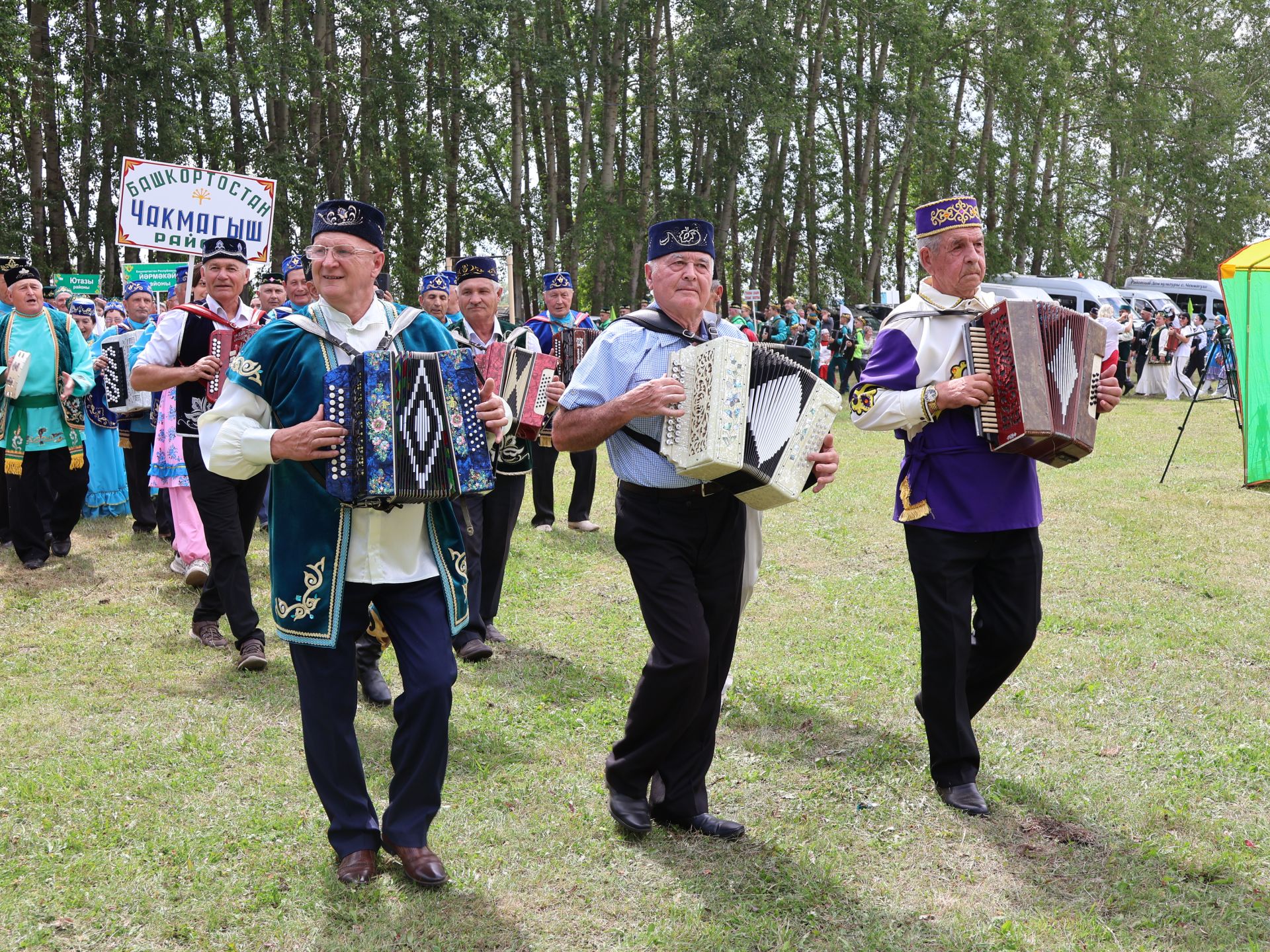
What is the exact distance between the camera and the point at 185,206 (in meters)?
12.7


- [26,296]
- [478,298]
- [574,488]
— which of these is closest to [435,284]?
[478,298]

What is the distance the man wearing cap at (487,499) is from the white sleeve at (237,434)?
113 inches

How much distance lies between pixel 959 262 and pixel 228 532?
14.0ft

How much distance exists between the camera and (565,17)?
32.7 meters

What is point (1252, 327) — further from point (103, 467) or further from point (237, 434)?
point (103, 467)

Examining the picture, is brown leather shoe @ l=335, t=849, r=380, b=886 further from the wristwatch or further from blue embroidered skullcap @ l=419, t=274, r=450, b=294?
blue embroidered skullcap @ l=419, t=274, r=450, b=294

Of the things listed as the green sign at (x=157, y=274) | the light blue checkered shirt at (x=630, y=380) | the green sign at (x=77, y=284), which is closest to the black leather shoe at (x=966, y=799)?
the light blue checkered shirt at (x=630, y=380)

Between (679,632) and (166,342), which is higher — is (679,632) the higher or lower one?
the lower one

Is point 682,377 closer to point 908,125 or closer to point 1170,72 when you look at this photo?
point 908,125

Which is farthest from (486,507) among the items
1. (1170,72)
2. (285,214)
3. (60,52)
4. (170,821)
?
(1170,72)

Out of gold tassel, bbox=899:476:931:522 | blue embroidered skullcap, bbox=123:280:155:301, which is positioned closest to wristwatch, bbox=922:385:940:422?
gold tassel, bbox=899:476:931:522

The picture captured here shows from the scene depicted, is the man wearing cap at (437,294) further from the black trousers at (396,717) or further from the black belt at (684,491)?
the black trousers at (396,717)

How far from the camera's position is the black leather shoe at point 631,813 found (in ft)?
14.3

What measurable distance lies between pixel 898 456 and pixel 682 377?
40.6ft
